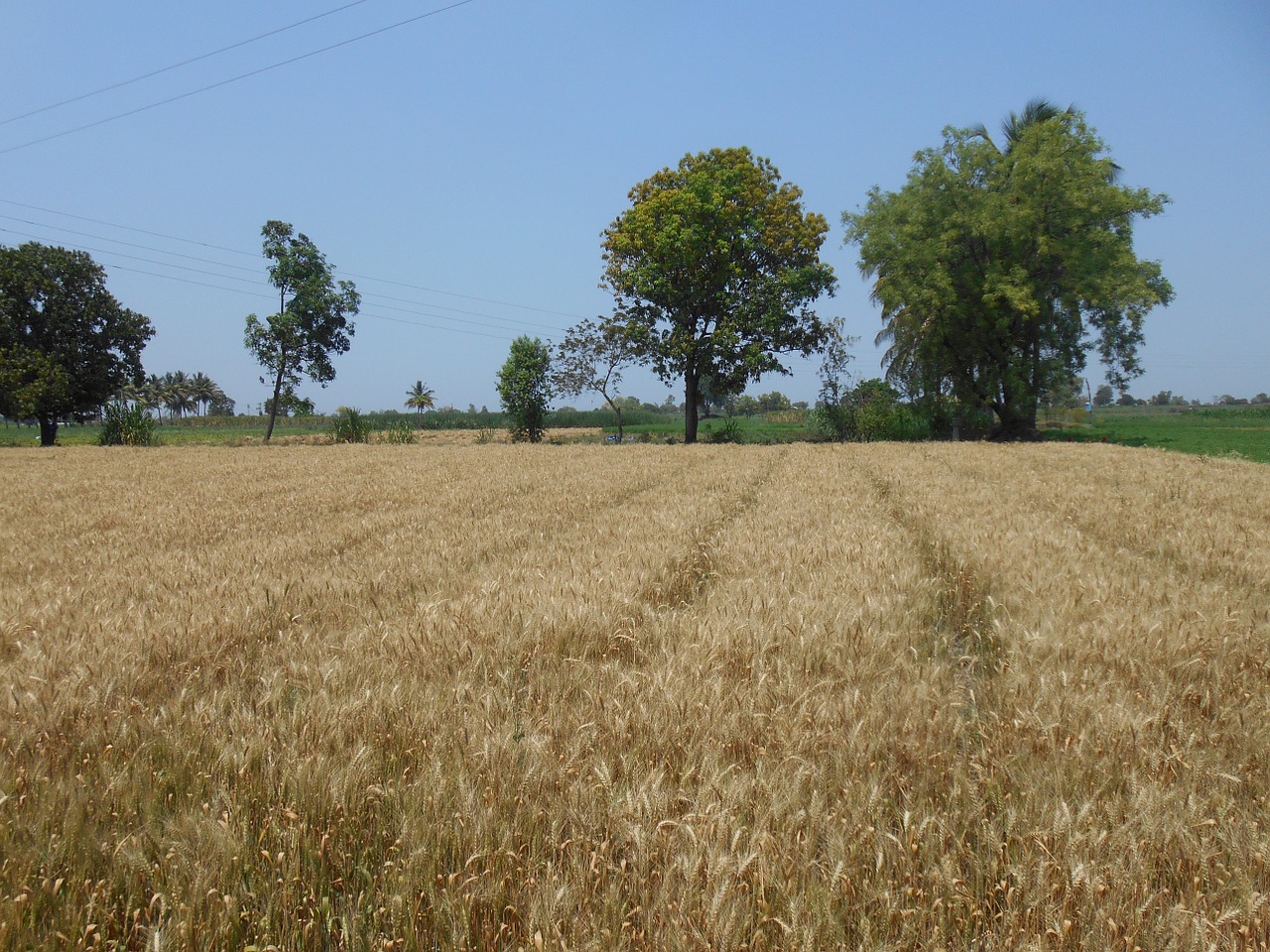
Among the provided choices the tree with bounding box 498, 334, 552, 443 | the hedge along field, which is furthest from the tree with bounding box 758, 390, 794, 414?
the hedge along field

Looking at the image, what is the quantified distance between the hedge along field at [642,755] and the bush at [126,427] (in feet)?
154

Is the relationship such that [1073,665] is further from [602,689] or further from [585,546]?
[585,546]

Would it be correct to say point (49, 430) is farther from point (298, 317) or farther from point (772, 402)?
point (772, 402)

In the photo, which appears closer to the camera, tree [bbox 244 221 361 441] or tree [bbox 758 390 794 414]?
tree [bbox 244 221 361 441]

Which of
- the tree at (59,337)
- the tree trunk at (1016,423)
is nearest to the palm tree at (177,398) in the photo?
Result: the tree at (59,337)

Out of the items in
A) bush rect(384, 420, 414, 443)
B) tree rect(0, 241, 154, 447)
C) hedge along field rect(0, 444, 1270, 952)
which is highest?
tree rect(0, 241, 154, 447)

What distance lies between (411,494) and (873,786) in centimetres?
1183

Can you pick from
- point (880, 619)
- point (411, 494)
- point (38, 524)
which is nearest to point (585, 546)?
point (880, 619)

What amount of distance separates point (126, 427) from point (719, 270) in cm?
4070

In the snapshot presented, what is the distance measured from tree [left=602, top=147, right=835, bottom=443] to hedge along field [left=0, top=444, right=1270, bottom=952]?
33.5 metres

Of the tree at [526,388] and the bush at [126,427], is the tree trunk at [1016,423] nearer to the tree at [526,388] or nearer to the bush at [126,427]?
the tree at [526,388]

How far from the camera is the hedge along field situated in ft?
5.63

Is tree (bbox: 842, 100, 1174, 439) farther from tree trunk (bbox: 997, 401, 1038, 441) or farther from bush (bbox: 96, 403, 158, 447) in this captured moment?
bush (bbox: 96, 403, 158, 447)

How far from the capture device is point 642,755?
251 centimetres
